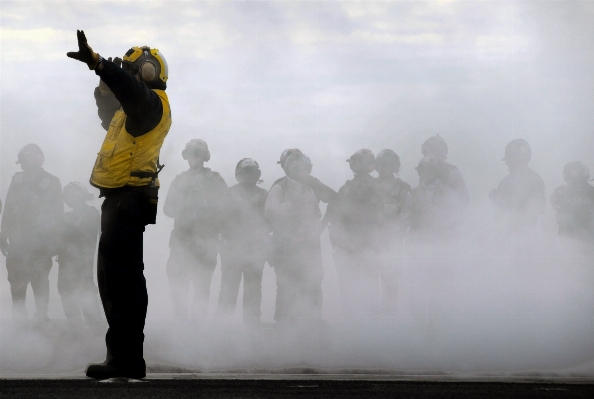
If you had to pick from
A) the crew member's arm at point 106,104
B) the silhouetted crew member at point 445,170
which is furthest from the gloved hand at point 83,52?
the silhouetted crew member at point 445,170

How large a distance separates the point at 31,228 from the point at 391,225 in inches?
128

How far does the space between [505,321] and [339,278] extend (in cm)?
166

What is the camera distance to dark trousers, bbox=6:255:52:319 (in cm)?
933

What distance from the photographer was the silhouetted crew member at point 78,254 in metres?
9.00

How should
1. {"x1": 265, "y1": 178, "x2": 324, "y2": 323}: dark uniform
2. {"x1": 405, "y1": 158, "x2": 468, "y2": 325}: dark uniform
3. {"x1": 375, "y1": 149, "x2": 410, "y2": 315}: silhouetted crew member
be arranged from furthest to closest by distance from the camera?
1. {"x1": 375, "y1": 149, "x2": 410, "y2": 315}: silhouetted crew member
2. {"x1": 405, "y1": 158, "x2": 468, "y2": 325}: dark uniform
3. {"x1": 265, "y1": 178, "x2": 324, "y2": 323}: dark uniform

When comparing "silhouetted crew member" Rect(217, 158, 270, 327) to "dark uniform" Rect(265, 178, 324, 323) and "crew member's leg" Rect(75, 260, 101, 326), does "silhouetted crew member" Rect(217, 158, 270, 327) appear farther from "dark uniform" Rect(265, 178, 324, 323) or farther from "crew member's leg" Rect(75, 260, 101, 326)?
"crew member's leg" Rect(75, 260, 101, 326)

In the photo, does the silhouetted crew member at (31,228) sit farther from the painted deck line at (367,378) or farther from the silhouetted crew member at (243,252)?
the painted deck line at (367,378)

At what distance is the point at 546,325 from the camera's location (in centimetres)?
830

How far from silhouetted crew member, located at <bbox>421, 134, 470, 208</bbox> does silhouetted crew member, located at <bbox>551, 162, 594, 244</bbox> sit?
2.76ft

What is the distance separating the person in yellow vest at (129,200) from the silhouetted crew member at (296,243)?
2719 millimetres

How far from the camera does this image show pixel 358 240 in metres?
9.42

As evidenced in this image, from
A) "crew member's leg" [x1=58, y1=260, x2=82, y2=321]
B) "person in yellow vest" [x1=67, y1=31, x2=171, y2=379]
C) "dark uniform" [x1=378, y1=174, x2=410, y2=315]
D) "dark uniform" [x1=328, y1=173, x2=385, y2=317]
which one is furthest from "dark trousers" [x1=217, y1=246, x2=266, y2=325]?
"person in yellow vest" [x1=67, y1=31, x2=171, y2=379]

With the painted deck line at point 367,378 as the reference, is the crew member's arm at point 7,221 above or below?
above

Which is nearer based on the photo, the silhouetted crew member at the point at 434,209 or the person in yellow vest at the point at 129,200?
the person in yellow vest at the point at 129,200
